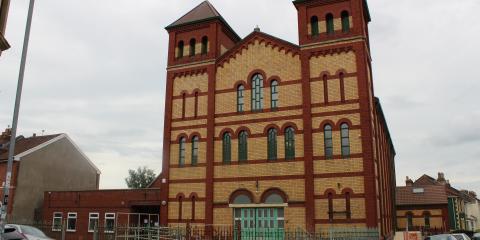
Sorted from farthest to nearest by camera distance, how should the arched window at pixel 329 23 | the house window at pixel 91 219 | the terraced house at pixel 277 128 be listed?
the house window at pixel 91 219, the arched window at pixel 329 23, the terraced house at pixel 277 128

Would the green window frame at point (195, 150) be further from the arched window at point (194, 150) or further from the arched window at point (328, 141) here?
the arched window at point (328, 141)

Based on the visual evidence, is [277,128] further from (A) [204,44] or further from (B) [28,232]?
(B) [28,232]

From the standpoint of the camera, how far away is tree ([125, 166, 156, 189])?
7969cm

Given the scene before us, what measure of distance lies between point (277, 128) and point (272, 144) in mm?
1074

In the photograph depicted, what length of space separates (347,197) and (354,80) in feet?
23.2

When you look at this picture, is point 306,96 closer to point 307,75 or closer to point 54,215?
point 307,75

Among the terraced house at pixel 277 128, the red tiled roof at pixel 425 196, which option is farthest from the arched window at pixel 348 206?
the red tiled roof at pixel 425 196

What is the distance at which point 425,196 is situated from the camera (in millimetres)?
55250

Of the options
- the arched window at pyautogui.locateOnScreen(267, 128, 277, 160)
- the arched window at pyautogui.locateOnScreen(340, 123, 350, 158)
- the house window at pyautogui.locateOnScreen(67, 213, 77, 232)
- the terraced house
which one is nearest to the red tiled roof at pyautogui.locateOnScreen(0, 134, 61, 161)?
the house window at pyautogui.locateOnScreen(67, 213, 77, 232)

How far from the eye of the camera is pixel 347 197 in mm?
25812

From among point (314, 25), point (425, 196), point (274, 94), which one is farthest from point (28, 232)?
point (425, 196)

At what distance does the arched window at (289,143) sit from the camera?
1097 inches

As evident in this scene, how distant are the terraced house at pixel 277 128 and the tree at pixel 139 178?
5064cm

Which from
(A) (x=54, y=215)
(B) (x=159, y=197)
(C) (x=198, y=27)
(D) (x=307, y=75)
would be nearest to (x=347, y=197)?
(D) (x=307, y=75)
